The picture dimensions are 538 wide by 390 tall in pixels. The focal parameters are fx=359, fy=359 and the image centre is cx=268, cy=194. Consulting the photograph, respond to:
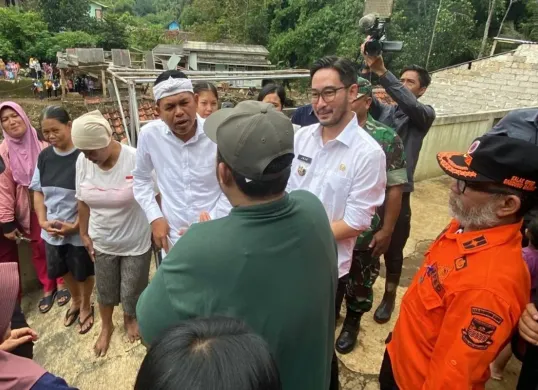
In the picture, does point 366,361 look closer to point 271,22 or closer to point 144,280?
point 144,280

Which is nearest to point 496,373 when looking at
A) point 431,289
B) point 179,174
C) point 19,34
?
point 431,289

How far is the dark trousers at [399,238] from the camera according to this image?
297 cm

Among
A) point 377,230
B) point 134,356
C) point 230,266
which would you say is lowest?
point 134,356

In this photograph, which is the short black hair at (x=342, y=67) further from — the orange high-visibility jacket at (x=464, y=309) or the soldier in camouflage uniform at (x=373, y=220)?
the orange high-visibility jacket at (x=464, y=309)

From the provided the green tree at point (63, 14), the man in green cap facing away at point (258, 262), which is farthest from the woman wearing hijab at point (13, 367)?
the green tree at point (63, 14)

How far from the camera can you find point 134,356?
9.10 ft

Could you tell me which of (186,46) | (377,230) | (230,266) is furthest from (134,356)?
(186,46)

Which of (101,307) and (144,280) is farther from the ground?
(144,280)

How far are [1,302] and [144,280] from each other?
156 centimetres

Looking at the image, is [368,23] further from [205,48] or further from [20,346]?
[205,48]

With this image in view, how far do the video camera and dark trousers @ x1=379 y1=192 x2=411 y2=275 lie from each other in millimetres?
1170

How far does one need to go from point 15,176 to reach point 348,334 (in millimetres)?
3091

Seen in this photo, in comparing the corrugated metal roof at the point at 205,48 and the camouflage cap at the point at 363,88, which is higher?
the camouflage cap at the point at 363,88

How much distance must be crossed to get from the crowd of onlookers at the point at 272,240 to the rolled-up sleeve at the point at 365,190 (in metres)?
0.01
